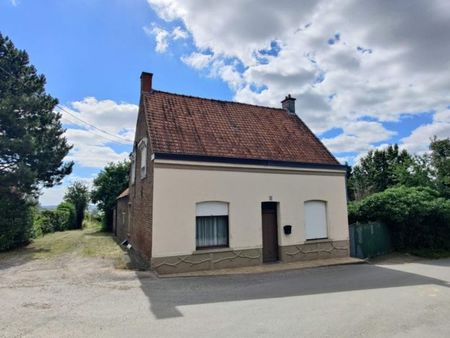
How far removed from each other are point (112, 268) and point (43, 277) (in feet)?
6.72

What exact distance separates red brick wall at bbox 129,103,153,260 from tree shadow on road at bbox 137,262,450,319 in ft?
5.77

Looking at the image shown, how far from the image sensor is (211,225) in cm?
1077

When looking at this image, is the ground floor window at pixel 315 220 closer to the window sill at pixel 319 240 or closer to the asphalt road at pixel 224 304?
the window sill at pixel 319 240

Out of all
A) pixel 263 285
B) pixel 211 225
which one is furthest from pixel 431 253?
pixel 211 225

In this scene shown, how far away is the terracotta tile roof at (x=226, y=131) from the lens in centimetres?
1110

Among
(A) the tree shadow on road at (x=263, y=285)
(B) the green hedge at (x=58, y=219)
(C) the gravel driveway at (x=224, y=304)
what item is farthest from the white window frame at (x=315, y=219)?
(B) the green hedge at (x=58, y=219)

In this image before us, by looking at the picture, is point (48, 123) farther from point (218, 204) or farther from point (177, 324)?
point (177, 324)

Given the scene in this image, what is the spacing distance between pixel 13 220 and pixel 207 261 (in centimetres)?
1136

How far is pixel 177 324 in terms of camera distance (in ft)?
17.9

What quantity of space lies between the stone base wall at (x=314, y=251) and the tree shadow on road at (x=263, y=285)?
48.0 inches

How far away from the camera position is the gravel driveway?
525 cm

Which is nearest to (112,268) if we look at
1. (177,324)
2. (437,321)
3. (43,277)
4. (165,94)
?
(43,277)

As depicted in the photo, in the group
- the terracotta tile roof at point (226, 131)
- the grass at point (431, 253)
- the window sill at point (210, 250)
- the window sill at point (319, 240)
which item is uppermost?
the terracotta tile roof at point (226, 131)

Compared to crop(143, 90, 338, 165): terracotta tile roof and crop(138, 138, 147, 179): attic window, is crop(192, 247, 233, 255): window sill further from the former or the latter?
crop(138, 138, 147, 179): attic window
